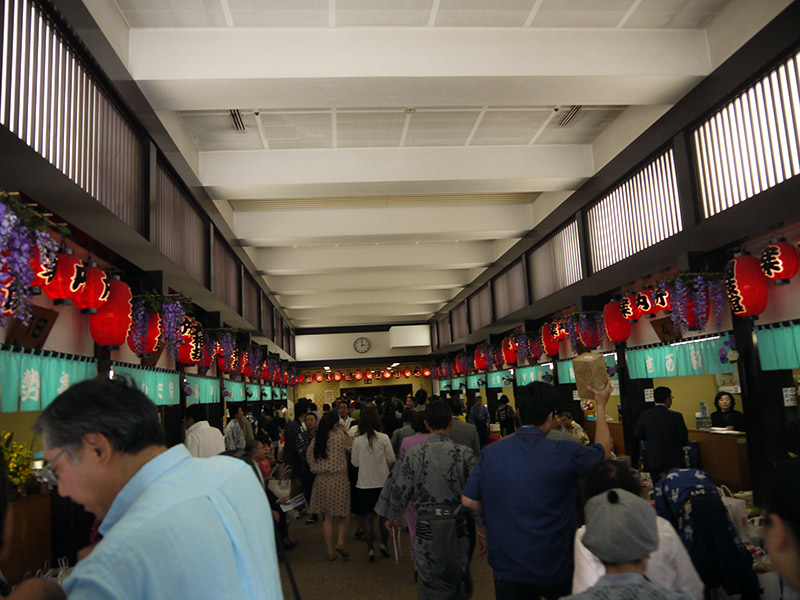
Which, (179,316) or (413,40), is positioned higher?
(413,40)

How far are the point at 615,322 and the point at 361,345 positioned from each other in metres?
17.1

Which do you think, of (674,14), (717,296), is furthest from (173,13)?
(717,296)

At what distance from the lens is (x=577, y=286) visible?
9664mm

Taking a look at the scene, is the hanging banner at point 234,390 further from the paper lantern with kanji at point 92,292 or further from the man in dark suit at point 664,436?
the man in dark suit at point 664,436

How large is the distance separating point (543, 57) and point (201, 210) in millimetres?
5386

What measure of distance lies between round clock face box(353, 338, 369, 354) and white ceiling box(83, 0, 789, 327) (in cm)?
1426

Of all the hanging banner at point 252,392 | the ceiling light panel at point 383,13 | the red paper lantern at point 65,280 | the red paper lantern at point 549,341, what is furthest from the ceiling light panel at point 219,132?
the hanging banner at point 252,392

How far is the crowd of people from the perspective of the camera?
130cm

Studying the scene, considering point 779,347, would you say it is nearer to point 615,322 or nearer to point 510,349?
point 615,322

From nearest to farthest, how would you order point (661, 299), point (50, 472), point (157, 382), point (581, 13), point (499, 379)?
point (50, 472), point (581, 13), point (661, 299), point (157, 382), point (499, 379)

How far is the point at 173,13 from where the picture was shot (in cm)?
561

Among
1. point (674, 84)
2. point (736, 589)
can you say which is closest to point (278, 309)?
point (674, 84)

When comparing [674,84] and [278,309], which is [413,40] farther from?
[278,309]

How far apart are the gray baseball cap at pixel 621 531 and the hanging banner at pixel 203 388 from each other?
831cm
